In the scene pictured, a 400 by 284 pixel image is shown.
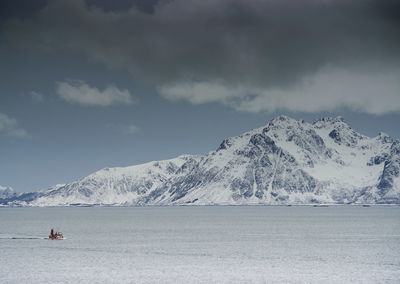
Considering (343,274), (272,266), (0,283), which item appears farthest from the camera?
(272,266)

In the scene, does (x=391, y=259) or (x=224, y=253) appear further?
(x=224, y=253)

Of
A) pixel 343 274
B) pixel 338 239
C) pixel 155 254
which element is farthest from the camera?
pixel 338 239

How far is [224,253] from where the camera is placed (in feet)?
391

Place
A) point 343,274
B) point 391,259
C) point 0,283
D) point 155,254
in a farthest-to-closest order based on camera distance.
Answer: point 155,254
point 391,259
point 343,274
point 0,283

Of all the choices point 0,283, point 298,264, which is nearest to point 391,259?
point 298,264

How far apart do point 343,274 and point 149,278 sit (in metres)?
32.5

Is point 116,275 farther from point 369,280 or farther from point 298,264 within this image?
point 369,280

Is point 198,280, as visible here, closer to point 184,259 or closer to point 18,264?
point 184,259

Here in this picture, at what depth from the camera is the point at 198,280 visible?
83562mm

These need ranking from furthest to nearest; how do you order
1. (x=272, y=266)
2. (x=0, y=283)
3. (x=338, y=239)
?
(x=338, y=239), (x=272, y=266), (x=0, y=283)

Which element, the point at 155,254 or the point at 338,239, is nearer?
the point at 155,254

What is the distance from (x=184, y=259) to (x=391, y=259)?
41.7 metres

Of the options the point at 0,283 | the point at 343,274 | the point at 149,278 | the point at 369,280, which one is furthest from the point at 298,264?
the point at 0,283

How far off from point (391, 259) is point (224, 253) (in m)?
35.6
